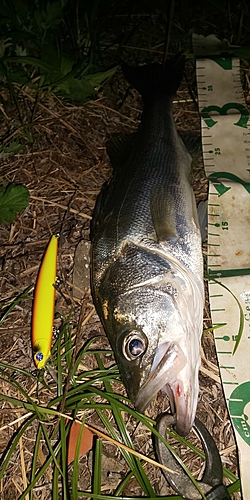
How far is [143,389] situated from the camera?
7.80ft

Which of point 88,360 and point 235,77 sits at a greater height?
point 235,77

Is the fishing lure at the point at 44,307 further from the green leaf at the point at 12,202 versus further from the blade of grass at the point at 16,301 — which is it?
the green leaf at the point at 12,202

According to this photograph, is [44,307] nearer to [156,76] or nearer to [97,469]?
[97,469]

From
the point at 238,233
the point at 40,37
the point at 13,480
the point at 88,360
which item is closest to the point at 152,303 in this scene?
the point at 88,360

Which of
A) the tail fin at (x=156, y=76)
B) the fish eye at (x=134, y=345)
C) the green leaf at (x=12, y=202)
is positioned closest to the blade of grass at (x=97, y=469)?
the fish eye at (x=134, y=345)

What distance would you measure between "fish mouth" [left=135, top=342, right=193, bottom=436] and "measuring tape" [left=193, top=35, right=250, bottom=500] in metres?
0.41

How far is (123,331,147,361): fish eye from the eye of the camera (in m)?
2.40

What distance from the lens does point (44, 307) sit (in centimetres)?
295

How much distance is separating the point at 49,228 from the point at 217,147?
1332mm

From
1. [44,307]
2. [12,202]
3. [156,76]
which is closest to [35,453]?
[44,307]

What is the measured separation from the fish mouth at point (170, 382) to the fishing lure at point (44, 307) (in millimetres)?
711

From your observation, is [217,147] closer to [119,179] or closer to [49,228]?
[119,179]

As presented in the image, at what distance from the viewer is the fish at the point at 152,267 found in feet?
7.90

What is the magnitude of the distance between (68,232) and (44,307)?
62cm
